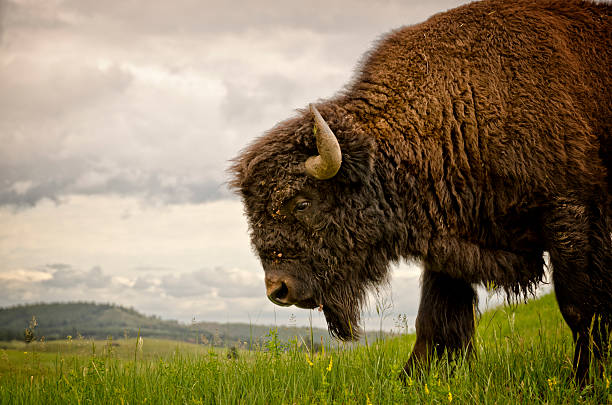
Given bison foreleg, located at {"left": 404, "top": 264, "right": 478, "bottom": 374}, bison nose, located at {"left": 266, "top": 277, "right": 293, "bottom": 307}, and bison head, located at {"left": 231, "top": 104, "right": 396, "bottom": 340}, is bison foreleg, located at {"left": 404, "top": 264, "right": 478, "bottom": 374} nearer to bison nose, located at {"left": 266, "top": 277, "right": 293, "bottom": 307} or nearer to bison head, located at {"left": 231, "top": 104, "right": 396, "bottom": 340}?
bison head, located at {"left": 231, "top": 104, "right": 396, "bottom": 340}

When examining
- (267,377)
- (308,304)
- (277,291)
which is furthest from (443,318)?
(267,377)

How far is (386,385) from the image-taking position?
4262 mm

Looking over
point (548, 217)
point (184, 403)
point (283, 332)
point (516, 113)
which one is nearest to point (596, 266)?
point (548, 217)

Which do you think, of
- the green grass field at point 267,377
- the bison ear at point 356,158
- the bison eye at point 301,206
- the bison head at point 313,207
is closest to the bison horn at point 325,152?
the bison head at point 313,207

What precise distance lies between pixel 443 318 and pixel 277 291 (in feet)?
5.88

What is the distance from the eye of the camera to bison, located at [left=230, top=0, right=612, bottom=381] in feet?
15.5

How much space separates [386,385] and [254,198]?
6.14ft

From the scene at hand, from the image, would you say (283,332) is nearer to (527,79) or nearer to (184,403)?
(184,403)

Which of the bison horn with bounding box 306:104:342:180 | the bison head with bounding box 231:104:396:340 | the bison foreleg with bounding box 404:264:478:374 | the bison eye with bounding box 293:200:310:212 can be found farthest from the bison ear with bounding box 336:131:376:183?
the bison foreleg with bounding box 404:264:478:374

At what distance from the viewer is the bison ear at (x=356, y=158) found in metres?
4.79

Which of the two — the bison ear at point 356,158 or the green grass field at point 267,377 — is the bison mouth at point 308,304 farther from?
the bison ear at point 356,158

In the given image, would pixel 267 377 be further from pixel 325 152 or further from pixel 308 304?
pixel 325 152

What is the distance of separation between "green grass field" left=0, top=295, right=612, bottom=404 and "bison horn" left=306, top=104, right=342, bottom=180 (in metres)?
1.48

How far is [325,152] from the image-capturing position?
4.57m
